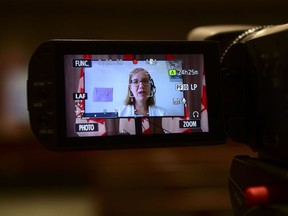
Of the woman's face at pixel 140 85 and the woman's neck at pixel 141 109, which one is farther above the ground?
the woman's face at pixel 140 85

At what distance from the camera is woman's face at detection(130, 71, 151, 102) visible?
834mm

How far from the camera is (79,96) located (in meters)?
0.82

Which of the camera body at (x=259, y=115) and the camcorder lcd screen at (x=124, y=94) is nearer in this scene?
the camera body at (x=259, y=115)

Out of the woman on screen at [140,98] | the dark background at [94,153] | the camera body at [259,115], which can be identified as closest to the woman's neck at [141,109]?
the woman on screen at [140,98]

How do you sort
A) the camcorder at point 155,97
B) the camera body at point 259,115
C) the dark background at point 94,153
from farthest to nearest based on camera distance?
the dark background at point 94,153
the camcorder at point 155,97
the camera body at point 259,115

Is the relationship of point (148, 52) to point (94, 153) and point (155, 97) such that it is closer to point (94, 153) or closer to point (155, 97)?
point (155, 97)

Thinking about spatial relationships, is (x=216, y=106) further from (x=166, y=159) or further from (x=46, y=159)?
(x=46, y=159)

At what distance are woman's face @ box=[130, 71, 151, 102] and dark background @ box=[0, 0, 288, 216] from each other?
219cm

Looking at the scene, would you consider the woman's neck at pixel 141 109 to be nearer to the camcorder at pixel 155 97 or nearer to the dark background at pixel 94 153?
the camcorder at pixel 155 97

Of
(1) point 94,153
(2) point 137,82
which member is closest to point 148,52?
(2) point 137,82

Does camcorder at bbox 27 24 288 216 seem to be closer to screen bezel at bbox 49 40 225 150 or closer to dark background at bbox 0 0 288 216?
screen bezel at bbox 49 40 225 150

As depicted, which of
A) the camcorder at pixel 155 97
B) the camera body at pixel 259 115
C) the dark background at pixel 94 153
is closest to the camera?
the camera body at pixel 259 115

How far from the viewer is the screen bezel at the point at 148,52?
80 centimetres

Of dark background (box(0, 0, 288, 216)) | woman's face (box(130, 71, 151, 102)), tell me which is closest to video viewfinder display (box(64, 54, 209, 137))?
woman's face (box(130, 71, 151, 102))
